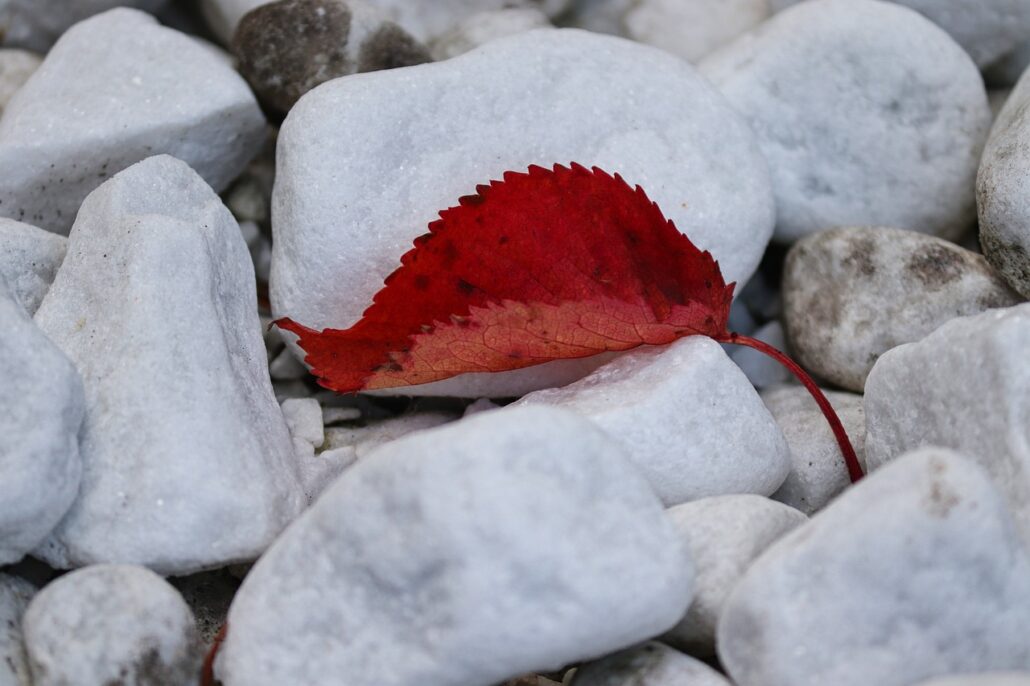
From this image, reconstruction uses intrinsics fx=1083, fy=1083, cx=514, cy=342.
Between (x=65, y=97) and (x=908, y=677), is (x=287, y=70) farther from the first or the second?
(x=908, y=677)

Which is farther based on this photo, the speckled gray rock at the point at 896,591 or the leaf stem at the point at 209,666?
the leaf stem at the point at 209,666

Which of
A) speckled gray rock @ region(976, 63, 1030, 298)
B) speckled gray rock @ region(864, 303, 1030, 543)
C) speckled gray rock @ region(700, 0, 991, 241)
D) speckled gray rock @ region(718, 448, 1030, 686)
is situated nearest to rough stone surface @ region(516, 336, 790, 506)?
speckled gray rock @ region(864, 303, 1030, 543)

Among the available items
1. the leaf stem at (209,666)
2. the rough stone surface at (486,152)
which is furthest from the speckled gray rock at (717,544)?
the leaf stem at (209,666)

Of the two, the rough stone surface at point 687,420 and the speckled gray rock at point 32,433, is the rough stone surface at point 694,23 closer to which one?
the rough stone surface at point 687,420

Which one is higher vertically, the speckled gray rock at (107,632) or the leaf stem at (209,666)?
the speckled gray rock at (107,632)

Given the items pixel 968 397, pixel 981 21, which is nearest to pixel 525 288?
pixel 968 397

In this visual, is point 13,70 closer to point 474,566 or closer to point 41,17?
point 41,17

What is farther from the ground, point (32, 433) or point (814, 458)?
point (32, 433)

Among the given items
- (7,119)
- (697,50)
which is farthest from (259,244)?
(697,50)
